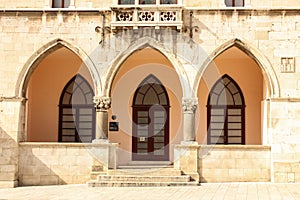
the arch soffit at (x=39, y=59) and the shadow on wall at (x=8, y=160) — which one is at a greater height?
the arch soffit at (x=39, y=59)

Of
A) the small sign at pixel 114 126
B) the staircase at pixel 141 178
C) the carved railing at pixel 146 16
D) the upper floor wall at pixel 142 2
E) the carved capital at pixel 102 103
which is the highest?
the upper floor wall at pixel 142 2

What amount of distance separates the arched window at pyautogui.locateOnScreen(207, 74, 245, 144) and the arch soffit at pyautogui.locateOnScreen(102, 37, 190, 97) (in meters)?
2.87

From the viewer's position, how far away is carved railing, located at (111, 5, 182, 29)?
1462cm

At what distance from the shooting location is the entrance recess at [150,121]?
17141 millimetres

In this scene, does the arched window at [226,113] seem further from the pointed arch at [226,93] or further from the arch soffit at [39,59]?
the arch soffit at [39,59]

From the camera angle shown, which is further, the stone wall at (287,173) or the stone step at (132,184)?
the stone wall at (287,173)

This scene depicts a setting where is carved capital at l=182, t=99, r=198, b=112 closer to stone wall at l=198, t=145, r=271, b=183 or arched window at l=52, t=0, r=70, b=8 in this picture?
stone wall at l=198, t=145, r=271, b=183

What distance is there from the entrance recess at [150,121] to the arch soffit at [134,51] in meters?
2.66

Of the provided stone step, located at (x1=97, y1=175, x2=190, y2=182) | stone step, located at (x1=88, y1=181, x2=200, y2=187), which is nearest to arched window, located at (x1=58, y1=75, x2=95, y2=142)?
stone step, located at (x1=97, y1=175, x2=190, y2=182)

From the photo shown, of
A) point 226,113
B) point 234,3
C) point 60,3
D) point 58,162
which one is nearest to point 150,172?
point 58,162

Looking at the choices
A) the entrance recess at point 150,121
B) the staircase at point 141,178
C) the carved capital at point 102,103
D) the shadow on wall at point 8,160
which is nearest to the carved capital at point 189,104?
the staircase at point 141,178

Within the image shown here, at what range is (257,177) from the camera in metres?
14.6

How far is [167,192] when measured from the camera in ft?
41.0

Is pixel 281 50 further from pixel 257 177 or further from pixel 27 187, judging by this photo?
pixel 27 187
